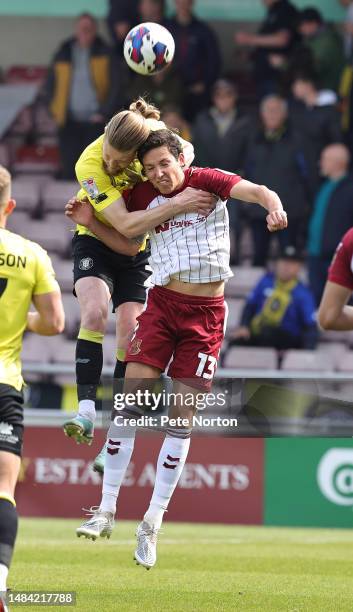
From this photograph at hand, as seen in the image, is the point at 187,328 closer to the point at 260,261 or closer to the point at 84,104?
the point at 260,261

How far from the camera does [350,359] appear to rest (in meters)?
15.8

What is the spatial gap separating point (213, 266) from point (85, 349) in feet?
3.84

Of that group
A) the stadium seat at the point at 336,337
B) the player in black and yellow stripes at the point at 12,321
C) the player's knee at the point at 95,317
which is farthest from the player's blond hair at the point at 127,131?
the stadium seat at the point at 336,337

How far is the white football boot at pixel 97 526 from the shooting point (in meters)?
8.50

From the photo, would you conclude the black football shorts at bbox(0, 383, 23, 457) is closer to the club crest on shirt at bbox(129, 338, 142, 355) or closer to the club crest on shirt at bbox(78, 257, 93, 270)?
the club crest on shirt at bbox(129, 338, 142, 355)

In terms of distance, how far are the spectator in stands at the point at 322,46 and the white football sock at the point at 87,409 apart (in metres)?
9.05

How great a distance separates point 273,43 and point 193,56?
1035 mm

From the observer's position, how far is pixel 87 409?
9039 mm

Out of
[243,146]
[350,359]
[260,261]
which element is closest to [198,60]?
[243,146]

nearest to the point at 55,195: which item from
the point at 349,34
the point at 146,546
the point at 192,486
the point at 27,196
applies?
the point at 27,196

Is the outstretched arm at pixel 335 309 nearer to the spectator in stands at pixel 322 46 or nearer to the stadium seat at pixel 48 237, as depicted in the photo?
the spectator in stands at pixel 322 46

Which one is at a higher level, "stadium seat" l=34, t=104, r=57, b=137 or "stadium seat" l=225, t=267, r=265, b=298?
"stadium seat" l=34, t=104, r=57, b=137

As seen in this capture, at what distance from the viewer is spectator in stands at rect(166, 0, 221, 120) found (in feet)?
57.2

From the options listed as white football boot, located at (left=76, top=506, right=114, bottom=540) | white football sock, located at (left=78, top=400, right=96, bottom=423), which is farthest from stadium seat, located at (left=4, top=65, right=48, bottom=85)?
white football boot, located at (left=76, top=506, right=114, bottom=540)
